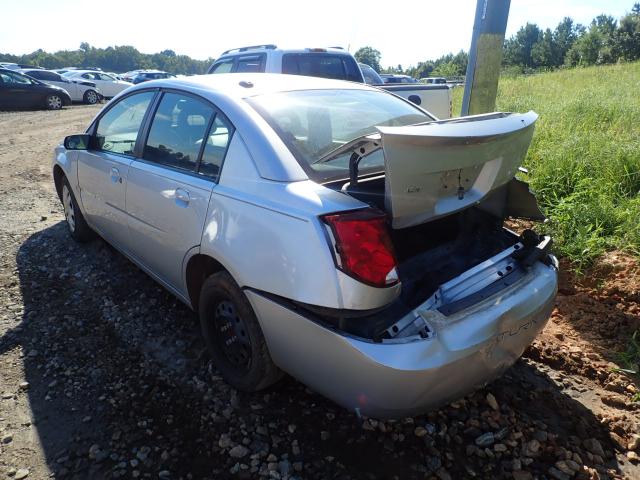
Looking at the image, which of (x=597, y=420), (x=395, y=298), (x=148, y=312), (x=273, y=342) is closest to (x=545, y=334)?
(x=597, y=420)

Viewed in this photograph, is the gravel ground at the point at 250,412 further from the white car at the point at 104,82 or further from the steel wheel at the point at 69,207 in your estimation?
the white car at the point at 104,82

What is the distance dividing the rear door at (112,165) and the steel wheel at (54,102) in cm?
1627

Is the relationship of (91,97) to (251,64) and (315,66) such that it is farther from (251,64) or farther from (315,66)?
(315,66)

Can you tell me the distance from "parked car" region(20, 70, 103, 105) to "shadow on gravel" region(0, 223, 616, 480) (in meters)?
20.4

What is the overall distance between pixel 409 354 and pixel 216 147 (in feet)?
4.92

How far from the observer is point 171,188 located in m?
2.72

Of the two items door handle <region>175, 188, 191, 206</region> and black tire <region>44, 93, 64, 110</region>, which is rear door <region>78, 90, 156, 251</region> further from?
black tire <region>44, 93, 64, 110</region>

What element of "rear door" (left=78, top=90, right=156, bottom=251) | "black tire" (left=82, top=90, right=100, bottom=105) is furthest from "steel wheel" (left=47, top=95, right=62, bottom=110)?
"rear door" (left=78, top=90, right=156, bottom=251)

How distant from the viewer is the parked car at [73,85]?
19953 mm

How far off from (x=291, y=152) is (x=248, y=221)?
41cm

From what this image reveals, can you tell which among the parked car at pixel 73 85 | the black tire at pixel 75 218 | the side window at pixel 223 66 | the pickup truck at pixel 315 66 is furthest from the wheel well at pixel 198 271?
the parked car at pixel 73 85

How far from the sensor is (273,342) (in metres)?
2.21

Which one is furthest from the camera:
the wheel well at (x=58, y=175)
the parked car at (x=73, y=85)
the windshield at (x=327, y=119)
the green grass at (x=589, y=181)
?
the parked car at (x=73, y=85)

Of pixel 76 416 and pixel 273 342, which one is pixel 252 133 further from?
pixel 76 416
